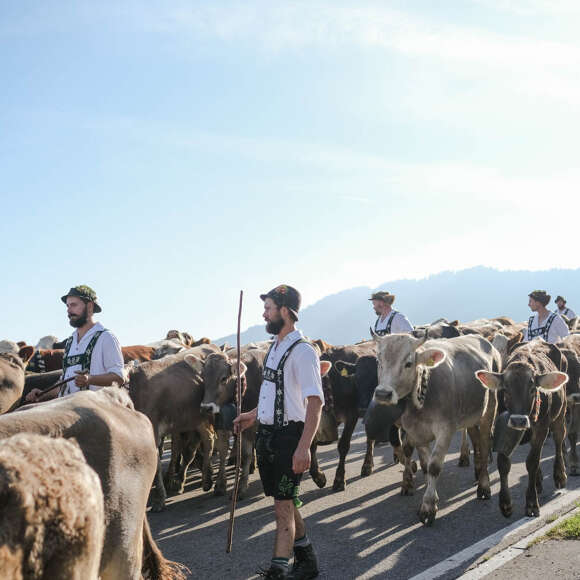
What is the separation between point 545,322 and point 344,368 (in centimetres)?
401

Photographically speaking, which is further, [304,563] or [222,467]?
[222,467]

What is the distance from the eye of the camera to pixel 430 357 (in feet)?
23.9

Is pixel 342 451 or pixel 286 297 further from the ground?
pixel 286 297

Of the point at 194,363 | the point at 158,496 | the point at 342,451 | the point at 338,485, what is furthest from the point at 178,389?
the point at 338,485

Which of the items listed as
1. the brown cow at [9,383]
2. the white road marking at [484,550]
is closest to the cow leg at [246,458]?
the brown cow at [9,383]

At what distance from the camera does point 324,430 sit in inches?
369

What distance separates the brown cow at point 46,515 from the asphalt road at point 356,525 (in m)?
4.14

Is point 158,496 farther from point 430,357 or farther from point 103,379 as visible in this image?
point 430,357

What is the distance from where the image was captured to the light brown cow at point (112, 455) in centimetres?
277

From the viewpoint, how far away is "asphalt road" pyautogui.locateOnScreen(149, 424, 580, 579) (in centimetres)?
576

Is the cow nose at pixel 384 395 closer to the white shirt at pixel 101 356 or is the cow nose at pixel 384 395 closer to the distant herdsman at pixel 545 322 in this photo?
the white shirt at pixel 101 356

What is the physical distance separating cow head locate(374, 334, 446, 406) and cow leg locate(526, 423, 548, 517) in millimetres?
Answer: 1336

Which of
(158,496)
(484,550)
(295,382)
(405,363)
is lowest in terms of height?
(484,550)

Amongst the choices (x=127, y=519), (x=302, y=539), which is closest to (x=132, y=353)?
(x=302, y=539)
